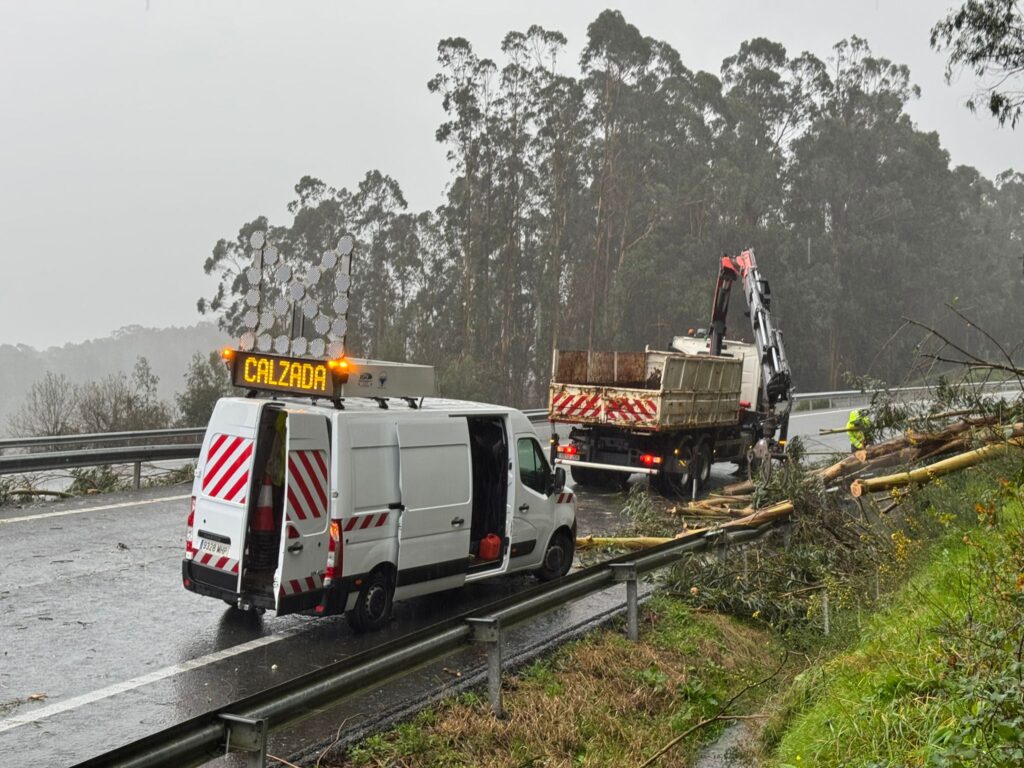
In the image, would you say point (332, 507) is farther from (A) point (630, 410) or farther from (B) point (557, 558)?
(A) point (630, 410)

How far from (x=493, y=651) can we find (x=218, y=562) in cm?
289

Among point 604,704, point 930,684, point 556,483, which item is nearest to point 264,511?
point 556,483

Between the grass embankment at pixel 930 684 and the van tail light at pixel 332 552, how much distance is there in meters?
3.40

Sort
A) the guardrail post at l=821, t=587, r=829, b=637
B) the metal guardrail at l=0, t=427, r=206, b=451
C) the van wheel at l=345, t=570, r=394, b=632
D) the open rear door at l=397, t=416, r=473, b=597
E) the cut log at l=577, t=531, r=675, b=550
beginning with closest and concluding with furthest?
the van wheel at l=345, t=570, r=394, b=632 < the guardrail post at l=821, t=587, r=829, b=637 < the open rear door at l=397, t=416, r=473, b=597 < the cut log at l=577, t=531, r=675, b=550 < the metal guardrail at l=0, t=427, r=206, b=451

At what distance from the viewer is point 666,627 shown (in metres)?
8.59

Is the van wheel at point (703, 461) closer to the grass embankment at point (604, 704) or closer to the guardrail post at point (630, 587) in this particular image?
the grass embankment at point (604, 704)

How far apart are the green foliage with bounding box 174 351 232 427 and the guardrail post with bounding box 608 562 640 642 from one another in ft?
76.6

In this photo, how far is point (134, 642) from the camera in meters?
8.04

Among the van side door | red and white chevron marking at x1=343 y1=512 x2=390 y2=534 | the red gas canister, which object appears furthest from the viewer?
the van side door

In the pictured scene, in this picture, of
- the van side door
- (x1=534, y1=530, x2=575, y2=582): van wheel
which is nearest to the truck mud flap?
the van side door

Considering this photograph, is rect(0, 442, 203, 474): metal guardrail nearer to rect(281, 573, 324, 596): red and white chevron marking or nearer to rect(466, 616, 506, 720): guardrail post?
rect(281, 573, 324, 596): red and white chevron marking

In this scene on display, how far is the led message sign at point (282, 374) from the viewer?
26.3ft

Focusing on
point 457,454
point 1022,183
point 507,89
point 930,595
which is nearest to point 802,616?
point 930,595

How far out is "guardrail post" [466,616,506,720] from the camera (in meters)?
6.25
